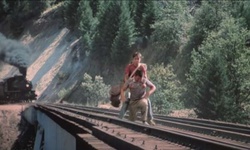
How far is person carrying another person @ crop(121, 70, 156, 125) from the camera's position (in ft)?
31.0

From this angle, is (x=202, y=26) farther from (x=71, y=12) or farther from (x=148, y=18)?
(x=71, y=12)

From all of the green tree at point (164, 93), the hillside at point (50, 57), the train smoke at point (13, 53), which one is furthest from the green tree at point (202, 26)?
the hillside at point (50, 57)

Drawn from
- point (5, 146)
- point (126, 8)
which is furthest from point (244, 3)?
point (5, 146)

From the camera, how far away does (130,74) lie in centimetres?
959

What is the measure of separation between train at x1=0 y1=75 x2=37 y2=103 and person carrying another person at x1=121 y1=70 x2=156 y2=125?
24501mm

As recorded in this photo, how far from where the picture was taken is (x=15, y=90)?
33.1 meters

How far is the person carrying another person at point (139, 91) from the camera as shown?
9453mm

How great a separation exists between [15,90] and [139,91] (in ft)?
83.4

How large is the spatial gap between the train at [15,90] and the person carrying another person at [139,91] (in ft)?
80.4

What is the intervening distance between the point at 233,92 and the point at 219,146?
20603 mm

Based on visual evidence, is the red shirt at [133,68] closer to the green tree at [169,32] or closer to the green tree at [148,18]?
the green tree at [169,32]

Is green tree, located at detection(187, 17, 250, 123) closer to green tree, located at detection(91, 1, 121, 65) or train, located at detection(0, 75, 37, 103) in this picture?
train, located at detection(0, 75, 37, 103)

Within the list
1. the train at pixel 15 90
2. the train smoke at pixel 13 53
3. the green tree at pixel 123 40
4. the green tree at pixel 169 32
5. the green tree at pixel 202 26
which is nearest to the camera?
the train at pixel 15 90

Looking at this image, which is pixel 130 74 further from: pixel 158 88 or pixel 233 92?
pixel 158 88
